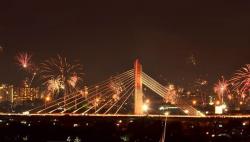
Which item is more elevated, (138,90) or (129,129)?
(138,90)

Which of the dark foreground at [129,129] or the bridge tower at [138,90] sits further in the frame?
the bridge tower at [138,90]

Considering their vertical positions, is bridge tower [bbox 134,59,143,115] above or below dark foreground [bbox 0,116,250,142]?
above

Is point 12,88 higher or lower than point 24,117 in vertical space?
higher

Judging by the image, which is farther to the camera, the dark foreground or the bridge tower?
the bridge tower

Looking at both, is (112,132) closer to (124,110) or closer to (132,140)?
(132,140)

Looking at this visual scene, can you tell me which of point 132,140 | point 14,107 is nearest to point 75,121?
point 132,140

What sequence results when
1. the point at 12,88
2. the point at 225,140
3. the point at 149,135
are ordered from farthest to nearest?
the point at 12,88 < the point at 149,135 < the point at 225,140

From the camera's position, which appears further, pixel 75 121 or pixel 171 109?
pixel 171 109

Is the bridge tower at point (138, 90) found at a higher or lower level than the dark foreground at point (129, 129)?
higher
